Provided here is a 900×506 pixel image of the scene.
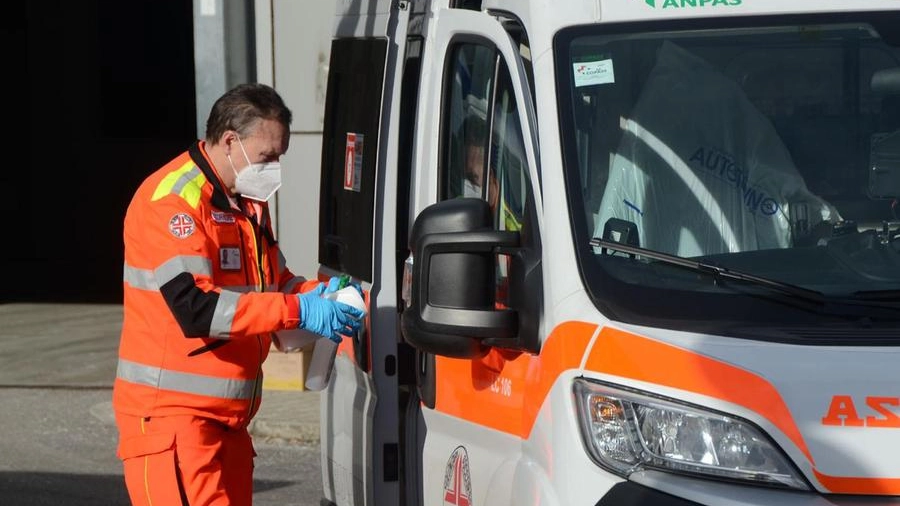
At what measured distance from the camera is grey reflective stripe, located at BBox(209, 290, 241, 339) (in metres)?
4.16

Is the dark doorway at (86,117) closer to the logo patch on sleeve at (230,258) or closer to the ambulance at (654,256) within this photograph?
the logo patch on sleeve at (230,258)

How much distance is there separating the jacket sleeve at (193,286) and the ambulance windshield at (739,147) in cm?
104

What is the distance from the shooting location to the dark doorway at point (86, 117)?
19125mm

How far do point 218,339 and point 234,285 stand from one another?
0.21m

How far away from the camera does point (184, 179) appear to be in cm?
438

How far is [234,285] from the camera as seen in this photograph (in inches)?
175

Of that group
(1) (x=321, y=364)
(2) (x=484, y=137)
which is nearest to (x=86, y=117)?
(1) (x=321, y=364)

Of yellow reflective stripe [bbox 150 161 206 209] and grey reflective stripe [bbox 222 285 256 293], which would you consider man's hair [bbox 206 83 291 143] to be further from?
grey reflective stripe [bbox 222 285 256 293]

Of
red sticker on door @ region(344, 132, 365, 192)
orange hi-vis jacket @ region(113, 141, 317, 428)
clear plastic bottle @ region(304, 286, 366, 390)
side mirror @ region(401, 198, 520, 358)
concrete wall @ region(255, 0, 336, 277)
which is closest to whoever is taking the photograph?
side mirror @ region(401, 198, 520, 358)

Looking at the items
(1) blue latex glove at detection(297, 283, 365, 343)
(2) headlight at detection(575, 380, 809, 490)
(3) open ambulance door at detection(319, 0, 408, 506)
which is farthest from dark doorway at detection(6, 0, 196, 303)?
(2) headlight at detection(575, 380, 809, 490)

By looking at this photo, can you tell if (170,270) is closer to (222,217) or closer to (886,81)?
(222,217)

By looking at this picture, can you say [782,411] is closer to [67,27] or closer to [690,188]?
[690,188]

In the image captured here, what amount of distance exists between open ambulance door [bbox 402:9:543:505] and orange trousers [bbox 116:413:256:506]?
61 centimetres

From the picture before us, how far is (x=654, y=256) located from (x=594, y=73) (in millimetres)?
541
